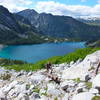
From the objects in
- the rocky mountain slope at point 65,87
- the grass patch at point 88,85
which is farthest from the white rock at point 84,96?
the grass patch at point 88,85

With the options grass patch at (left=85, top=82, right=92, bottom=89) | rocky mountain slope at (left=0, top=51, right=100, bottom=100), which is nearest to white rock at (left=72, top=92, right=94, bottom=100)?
rocky mountain slope at (left=0, top=51, right=100, bottom=100)

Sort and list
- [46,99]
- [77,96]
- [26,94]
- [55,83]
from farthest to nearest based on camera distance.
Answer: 1. [55,83]
2. [26,94]
3. [46,99]
4. [77,96]

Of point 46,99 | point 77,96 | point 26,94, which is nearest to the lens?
point 77,96

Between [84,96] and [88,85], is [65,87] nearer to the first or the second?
[88,85]

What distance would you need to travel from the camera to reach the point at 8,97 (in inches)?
1111

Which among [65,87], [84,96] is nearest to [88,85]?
[65,87]

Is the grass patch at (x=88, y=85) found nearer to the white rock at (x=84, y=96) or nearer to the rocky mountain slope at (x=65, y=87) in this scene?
the rocky mountain slope at (x=65, y=87)

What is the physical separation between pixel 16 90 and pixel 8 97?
1476 millimetres

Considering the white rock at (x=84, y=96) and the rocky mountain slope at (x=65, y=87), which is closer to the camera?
the white rock at (x=84, y=96)

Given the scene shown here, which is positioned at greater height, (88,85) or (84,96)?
(84,96)

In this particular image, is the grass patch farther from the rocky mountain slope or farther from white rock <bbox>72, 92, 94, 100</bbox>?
white rock <bbox>72, 92, 94, 100</bbox>

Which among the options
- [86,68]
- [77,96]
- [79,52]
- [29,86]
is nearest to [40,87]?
[29,86]

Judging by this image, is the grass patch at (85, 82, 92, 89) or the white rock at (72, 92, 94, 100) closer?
the white rock at (72, 92, 94, 100)

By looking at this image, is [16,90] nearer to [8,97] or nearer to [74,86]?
[8,97]
